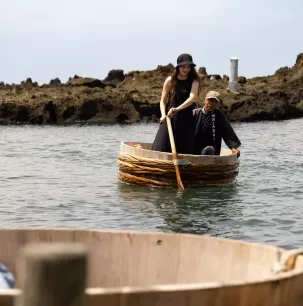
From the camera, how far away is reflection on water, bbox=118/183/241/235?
9673 millimetres

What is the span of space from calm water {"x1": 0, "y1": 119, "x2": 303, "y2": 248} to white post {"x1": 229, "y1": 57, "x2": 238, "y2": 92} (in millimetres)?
27972

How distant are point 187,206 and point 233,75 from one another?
3883 centimetres

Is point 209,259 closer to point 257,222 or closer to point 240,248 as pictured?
point 240,248

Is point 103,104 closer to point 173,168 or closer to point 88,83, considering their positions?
point 88,83

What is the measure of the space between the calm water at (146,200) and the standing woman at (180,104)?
2.38 ft

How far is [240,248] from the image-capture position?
4.27 meters

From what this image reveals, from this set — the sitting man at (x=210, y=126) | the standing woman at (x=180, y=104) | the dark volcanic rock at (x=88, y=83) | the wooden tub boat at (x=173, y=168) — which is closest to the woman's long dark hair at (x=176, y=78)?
the standing woman at (x=180, y=104)

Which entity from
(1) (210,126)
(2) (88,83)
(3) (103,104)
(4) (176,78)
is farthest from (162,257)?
(2) (88,83)

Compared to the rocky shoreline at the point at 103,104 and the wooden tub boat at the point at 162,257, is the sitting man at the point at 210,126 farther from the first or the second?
the rocky shoreline at the point at 103,104

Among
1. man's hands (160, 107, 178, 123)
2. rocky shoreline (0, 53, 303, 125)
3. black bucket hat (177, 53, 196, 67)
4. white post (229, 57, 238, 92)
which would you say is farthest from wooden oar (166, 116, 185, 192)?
white post (229, 57, 238, 92)

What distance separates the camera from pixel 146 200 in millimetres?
11172

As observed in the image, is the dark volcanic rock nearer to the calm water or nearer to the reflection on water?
the calm water

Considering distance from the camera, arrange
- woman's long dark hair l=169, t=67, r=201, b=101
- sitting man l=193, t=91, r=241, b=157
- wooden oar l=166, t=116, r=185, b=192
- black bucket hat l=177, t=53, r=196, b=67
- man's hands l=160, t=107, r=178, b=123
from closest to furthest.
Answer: black bucket hat l=177, t=53, r=196, b=67 → wooden oar l=166, t=116, r=185, b=192 → woman's long dark hair l=169, t=67, r=201, b=101 → man's hands l=160, t=107, r=178, b=123 → sitting man l=193, t=91, r=241, b=157

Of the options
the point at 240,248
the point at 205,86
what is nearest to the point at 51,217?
the point at 240,248
